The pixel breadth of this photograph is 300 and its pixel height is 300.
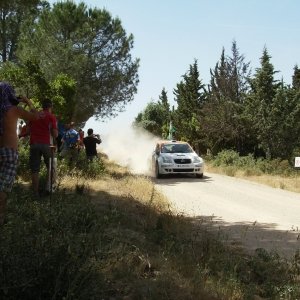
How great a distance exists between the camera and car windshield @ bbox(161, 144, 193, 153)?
812 inches

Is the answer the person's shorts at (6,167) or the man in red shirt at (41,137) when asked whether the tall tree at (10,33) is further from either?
the person's shorts at (6,167)

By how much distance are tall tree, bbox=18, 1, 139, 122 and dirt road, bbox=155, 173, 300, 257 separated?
16509 mm

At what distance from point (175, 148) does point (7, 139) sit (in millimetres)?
15593

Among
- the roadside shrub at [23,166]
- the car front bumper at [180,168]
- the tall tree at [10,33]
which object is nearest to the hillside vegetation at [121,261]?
the roadside shrub at [23,166]

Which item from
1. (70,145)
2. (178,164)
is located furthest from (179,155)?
(70,145)

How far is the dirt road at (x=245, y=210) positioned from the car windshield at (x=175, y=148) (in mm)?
3284

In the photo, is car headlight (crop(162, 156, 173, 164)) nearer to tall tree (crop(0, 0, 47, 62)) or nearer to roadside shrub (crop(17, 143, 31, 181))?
roadside shrub (crop(17, 143, 31, 181))

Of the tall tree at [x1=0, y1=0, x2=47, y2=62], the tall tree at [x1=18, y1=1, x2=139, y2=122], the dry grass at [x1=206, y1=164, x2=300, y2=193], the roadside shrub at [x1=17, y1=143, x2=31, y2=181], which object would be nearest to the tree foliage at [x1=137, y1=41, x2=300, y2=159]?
the dry grass at [x1=206, y1=164, x2=300, y2=193]

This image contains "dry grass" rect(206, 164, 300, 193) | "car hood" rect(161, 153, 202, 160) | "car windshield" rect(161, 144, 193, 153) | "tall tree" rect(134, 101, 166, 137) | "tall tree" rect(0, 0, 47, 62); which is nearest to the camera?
"dry grass" rect(206, 164, 300, 193)

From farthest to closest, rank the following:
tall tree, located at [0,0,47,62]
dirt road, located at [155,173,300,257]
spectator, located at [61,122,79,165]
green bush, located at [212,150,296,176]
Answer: tall tree, located at [0,0,47,62]
green bush, located at [212,150,296,176]
spectator, located at [61,122,79,165]
dirt road, located at [155,173,300,257]

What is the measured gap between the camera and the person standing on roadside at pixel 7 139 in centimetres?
541

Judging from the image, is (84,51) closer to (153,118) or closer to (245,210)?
(245,210)

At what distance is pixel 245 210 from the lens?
36.5 feet

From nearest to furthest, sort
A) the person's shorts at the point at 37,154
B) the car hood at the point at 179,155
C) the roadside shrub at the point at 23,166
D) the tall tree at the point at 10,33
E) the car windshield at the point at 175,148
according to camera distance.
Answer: the person's shorts at the point at 37,154 → the roadside shrub at the point at 23,166 → the car hood at the point at 179,155 → the car windshield at the point at 175,148 → the tall tree at the point at 10,33
